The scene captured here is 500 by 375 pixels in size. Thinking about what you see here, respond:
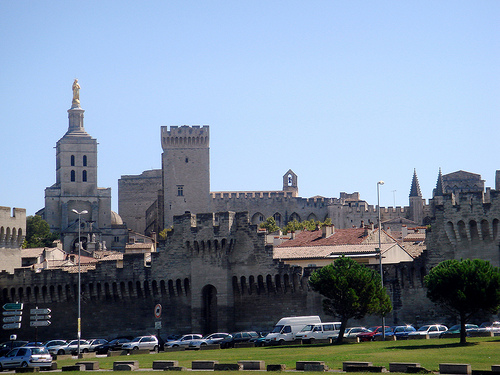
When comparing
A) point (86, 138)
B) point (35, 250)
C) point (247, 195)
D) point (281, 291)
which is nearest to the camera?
point (281, 291)

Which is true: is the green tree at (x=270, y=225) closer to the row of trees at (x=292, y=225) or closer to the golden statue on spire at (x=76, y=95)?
the row of trees at (x=292, y=225)

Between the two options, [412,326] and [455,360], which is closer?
[455,360]

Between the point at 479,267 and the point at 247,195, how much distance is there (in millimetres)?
106284

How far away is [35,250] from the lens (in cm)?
10944

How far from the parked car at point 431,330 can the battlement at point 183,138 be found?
10045 centimetres

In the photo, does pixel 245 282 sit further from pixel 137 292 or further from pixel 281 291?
pixel 137 292

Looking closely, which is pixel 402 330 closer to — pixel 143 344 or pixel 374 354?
pixel 374 354

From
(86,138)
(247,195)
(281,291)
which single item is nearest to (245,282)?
(281,291)

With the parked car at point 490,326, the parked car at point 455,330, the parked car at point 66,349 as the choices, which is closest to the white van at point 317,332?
the parked car at point 455,330

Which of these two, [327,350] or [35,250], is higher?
[35,250]

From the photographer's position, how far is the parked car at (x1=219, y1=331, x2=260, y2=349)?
207 feet

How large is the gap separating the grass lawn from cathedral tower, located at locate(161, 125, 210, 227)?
9850 centimetres

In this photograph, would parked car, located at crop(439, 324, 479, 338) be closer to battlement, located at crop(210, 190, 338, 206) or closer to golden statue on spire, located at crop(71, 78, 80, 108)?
battlement, located at crop(210, 190, 338, 206)

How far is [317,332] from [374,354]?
14366mm
